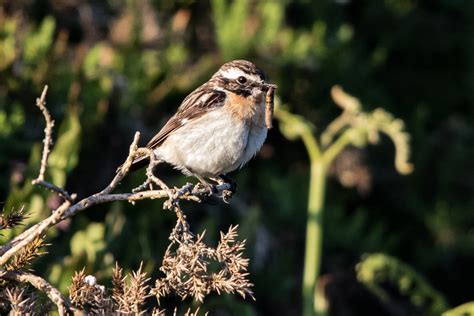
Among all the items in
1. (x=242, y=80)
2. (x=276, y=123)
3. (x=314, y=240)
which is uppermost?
(x=242, y=80)

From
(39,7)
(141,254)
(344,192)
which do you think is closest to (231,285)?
(141,254)

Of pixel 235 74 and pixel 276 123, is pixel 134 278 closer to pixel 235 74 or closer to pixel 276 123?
pixel 235 74

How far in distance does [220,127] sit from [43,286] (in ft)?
8.13

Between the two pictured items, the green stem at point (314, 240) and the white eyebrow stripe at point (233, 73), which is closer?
the green stem at point (314, 240)

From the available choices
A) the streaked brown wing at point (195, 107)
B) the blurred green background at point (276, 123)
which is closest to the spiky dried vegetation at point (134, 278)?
the streaked brown wing at point (195, 107)

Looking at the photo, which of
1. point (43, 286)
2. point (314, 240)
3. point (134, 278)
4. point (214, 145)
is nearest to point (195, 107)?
point (214, 145)

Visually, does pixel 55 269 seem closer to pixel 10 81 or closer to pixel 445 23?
pixel 10 81

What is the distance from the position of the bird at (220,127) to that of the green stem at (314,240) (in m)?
0.48

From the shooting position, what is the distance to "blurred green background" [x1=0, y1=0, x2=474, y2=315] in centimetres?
687

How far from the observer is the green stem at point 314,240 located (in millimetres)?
5301

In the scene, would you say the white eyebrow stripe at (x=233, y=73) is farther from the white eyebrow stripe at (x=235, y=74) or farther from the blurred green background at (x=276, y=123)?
the blurred green background at (x=276, y=123)

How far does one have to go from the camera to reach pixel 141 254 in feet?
20.0

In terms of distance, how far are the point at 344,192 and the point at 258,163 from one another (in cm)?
101

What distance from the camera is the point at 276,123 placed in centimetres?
851
